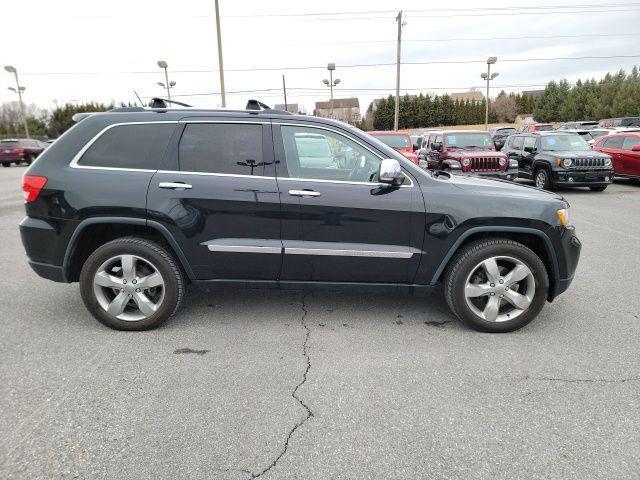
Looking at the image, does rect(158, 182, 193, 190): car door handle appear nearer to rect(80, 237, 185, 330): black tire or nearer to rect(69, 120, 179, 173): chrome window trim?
rect(69, 120, 179, 173): chrome window trim

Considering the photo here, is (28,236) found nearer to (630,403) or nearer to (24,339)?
(24,339)

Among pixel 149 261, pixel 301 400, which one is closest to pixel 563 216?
pixel 301 400

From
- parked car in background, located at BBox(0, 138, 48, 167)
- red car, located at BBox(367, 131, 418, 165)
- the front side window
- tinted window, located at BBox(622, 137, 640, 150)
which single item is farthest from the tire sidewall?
parked car in background, located at BBox(0, 138, 48, 167)

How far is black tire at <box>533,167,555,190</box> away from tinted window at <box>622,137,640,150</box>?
2699 millimetres

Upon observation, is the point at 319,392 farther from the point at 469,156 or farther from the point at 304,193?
the point at 469,156

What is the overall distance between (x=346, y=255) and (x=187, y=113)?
182 centimetres

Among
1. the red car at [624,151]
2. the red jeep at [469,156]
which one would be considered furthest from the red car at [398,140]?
the red car at [624,151]

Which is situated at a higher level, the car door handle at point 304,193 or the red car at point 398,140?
the red car at point 398,140

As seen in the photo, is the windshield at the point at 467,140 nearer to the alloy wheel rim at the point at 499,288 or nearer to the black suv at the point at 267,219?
the black suv at the point at 267,219

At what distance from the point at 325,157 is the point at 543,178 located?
1130cm

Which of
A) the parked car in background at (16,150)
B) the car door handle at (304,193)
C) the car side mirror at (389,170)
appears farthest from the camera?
the parked car in background at (16,150)

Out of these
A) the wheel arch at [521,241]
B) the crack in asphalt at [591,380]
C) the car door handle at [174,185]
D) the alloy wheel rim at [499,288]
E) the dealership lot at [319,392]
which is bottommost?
the crack in asphalt at [591,380]

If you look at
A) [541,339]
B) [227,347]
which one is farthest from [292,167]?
[541,339]

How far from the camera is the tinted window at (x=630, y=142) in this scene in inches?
521
